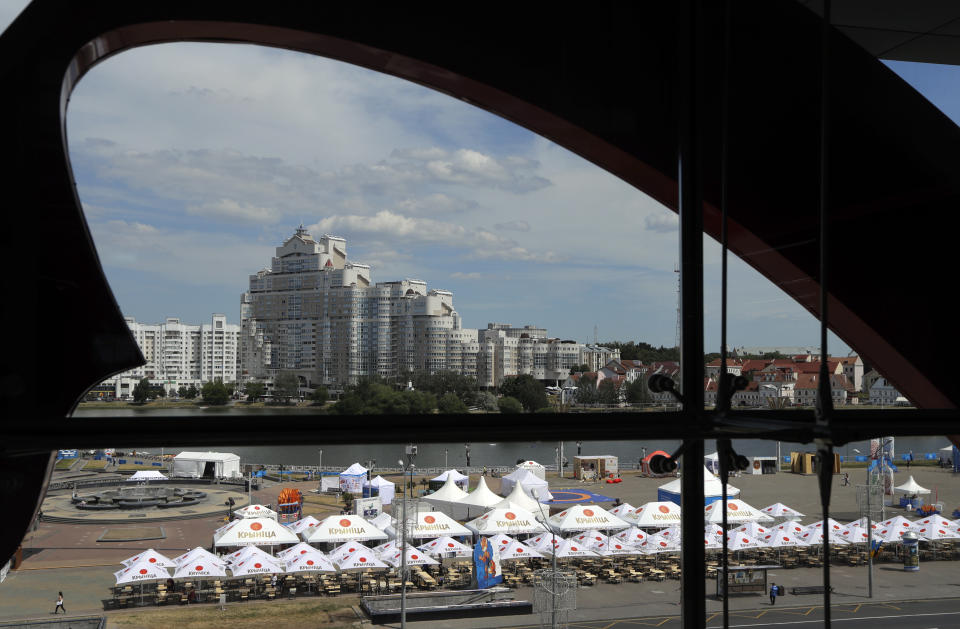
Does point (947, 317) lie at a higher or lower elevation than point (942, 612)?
higher

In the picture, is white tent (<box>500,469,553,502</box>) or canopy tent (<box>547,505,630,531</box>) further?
canopy tent (<box>547,505,630,531</box>)

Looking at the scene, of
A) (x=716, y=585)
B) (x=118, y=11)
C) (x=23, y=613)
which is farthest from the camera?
(x=716, y=585)

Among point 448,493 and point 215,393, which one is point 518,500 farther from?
point 215,393

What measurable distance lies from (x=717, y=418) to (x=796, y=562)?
545 millimetres

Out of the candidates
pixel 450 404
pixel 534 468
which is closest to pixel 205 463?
pixel 450 404

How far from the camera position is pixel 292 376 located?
59.8 inches

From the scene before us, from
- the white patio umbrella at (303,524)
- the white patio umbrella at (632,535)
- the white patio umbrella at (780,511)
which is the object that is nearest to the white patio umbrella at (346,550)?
the white patio umbrella at (303,524)

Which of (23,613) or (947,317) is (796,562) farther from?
(23,613)

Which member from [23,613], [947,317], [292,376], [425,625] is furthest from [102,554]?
[947,317]

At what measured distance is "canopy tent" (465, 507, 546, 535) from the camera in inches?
79.3

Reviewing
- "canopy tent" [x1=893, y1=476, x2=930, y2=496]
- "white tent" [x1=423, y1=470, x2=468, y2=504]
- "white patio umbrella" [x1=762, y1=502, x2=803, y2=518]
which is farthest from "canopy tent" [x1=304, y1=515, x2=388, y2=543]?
"canopy tent" [x1=893, y1=476, x2=930, y2=496]

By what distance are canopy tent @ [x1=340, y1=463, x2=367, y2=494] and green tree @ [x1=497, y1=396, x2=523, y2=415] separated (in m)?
0.34

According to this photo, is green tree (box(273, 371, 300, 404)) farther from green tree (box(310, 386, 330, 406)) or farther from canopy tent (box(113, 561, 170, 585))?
canopy tent (box(113, 561, 170, 585))

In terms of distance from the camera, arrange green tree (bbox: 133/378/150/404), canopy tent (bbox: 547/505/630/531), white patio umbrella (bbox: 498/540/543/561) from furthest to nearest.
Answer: canopy tent (bbox: 547/505/630/531) → white patio umbrella (bbox: 498/540/543/561) → green tree (bbox: 133/378/150/404)
